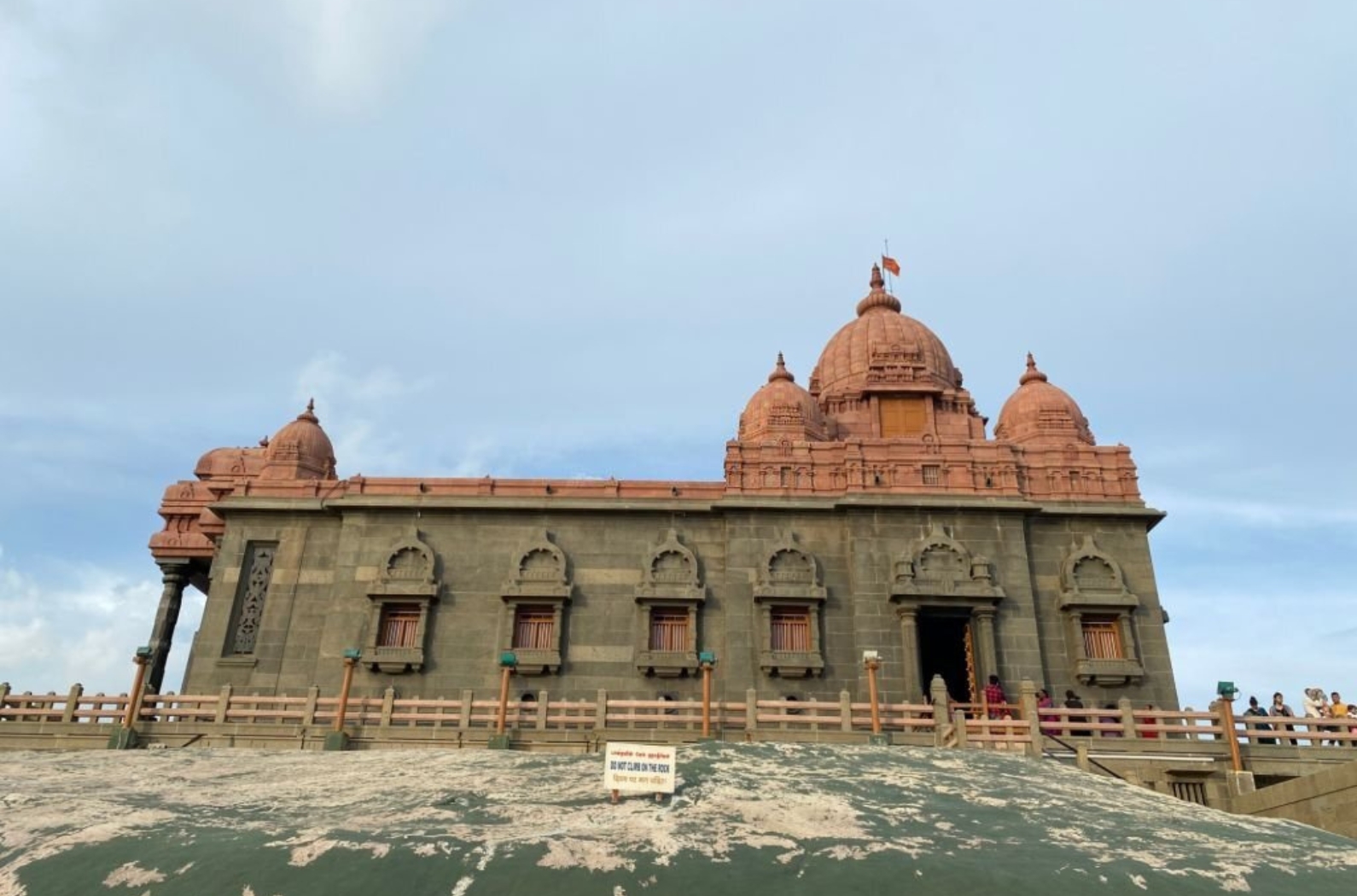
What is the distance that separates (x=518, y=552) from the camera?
25.9 m

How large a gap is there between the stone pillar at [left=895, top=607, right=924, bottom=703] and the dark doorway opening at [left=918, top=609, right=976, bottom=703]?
1.92 m

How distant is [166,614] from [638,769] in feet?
81.8

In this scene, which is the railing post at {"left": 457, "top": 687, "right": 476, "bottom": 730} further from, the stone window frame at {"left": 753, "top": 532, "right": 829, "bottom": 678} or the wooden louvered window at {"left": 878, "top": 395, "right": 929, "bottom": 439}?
the wooden louvered window at {"left": 878, "top": 395, "right": 929, "bottom": 439}

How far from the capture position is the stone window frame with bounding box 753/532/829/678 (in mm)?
23656

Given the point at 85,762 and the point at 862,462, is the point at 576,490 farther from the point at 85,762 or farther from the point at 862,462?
the point at 85,762

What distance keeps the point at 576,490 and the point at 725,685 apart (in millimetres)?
7236

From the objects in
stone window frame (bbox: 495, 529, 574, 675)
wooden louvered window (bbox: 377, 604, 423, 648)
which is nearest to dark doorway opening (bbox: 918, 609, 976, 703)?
stone window frame (bbox: 495, 529, 574, 675)

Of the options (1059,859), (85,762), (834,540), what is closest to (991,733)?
(834,540)

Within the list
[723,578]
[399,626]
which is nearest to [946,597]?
[723,578]

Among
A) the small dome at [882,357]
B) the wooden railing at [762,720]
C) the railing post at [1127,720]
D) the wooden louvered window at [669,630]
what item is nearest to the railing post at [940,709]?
the wooden railing at [762,720]

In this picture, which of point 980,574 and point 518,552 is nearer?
point 980,574

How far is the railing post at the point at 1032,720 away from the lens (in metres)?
17.1

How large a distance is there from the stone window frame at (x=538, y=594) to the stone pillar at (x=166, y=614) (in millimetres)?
13128

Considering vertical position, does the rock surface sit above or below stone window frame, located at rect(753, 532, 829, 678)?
below
